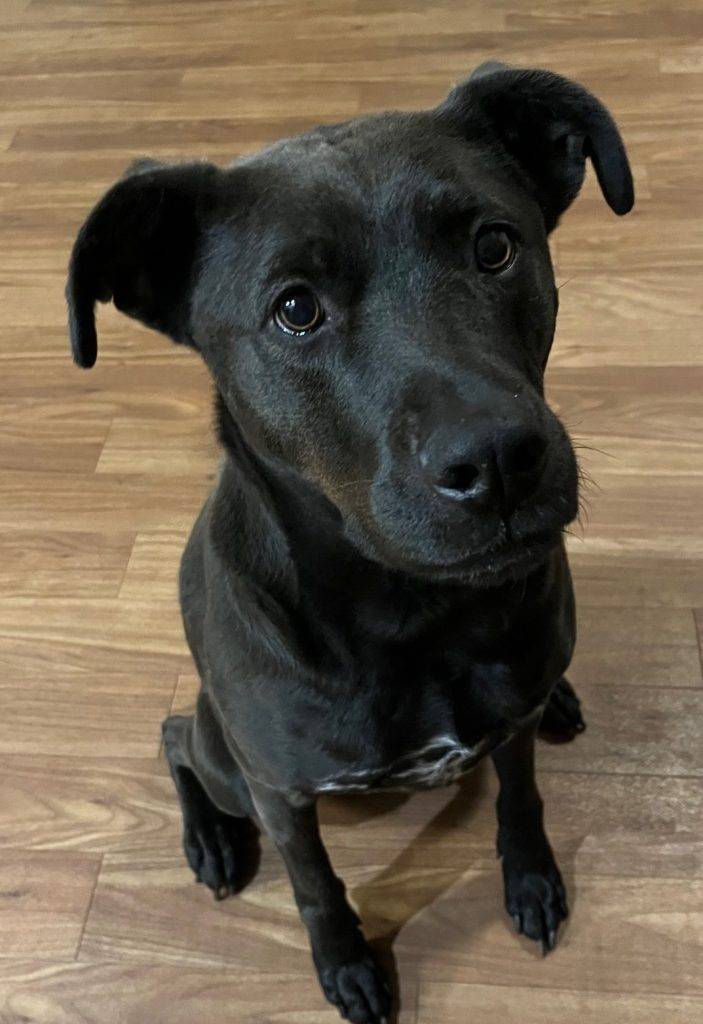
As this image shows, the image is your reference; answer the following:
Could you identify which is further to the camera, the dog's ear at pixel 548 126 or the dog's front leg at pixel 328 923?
the dog's front leg at pixel 328 923

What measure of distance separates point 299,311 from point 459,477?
246 mm

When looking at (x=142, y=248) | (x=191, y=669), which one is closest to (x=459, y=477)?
(x=142, y=248)

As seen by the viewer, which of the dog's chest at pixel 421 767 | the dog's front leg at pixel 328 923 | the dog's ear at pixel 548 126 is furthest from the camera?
the dog's front leg at pixel 328 923

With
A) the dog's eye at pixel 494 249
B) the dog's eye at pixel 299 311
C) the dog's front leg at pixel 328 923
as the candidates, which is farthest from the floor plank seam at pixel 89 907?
the dog's eye at pixel 494 249

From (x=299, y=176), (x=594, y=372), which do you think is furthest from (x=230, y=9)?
(x=299, y=176)

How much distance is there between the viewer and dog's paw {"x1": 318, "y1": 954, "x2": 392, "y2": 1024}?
57.4 inches

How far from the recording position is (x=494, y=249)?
1015mm

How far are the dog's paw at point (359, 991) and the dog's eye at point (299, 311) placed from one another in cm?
96

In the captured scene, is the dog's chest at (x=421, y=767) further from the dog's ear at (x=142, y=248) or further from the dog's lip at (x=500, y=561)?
Result: the dog's ear at (x=142, y=248)

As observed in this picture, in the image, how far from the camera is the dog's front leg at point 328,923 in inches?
53.5

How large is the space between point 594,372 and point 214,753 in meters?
1.23

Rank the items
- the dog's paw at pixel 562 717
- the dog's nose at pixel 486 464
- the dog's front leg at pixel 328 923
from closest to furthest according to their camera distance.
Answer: the dog's nose at pixel 486 464 < the dog's front leg at pixel 328 923 < the dog's paw at pixel 562 717

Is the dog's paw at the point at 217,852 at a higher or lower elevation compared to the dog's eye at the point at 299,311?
lower

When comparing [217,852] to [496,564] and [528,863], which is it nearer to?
[528,863]
